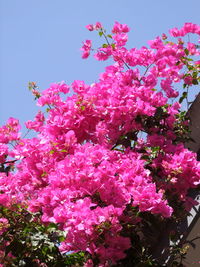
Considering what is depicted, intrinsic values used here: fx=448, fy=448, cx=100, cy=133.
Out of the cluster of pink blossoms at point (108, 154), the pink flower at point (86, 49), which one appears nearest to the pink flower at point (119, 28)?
the cluster of pink blossoms at point (108, 154)

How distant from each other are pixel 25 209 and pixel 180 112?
1555 mm

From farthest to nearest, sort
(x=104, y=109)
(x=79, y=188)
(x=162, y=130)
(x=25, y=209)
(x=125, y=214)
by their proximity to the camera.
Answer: (x=162, y=130) < (x=104, y=109) < (x=25, y=209) < (x=125, y=214) < (x=79, y=188)

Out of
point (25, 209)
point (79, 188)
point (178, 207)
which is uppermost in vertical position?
point (25, 209)

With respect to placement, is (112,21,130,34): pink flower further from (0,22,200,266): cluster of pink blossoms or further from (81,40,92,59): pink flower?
(81,40,92,59): pink flower

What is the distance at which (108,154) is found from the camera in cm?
304

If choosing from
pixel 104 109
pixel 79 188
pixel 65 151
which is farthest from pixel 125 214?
pixel 104 109

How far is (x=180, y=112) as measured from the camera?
3.79 m

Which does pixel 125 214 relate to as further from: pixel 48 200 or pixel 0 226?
pixel 0 226

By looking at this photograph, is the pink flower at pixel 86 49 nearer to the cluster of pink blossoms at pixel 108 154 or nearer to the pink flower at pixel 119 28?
the cluster of pink blossoms at pixel 108 154

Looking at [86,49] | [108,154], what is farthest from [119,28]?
[108,154]

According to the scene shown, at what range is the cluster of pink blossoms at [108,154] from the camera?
2.61 m

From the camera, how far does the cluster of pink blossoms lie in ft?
8.55

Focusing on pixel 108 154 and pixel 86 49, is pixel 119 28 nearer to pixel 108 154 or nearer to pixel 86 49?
pixel 86 49

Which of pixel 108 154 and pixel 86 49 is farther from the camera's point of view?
pixel 86 49
